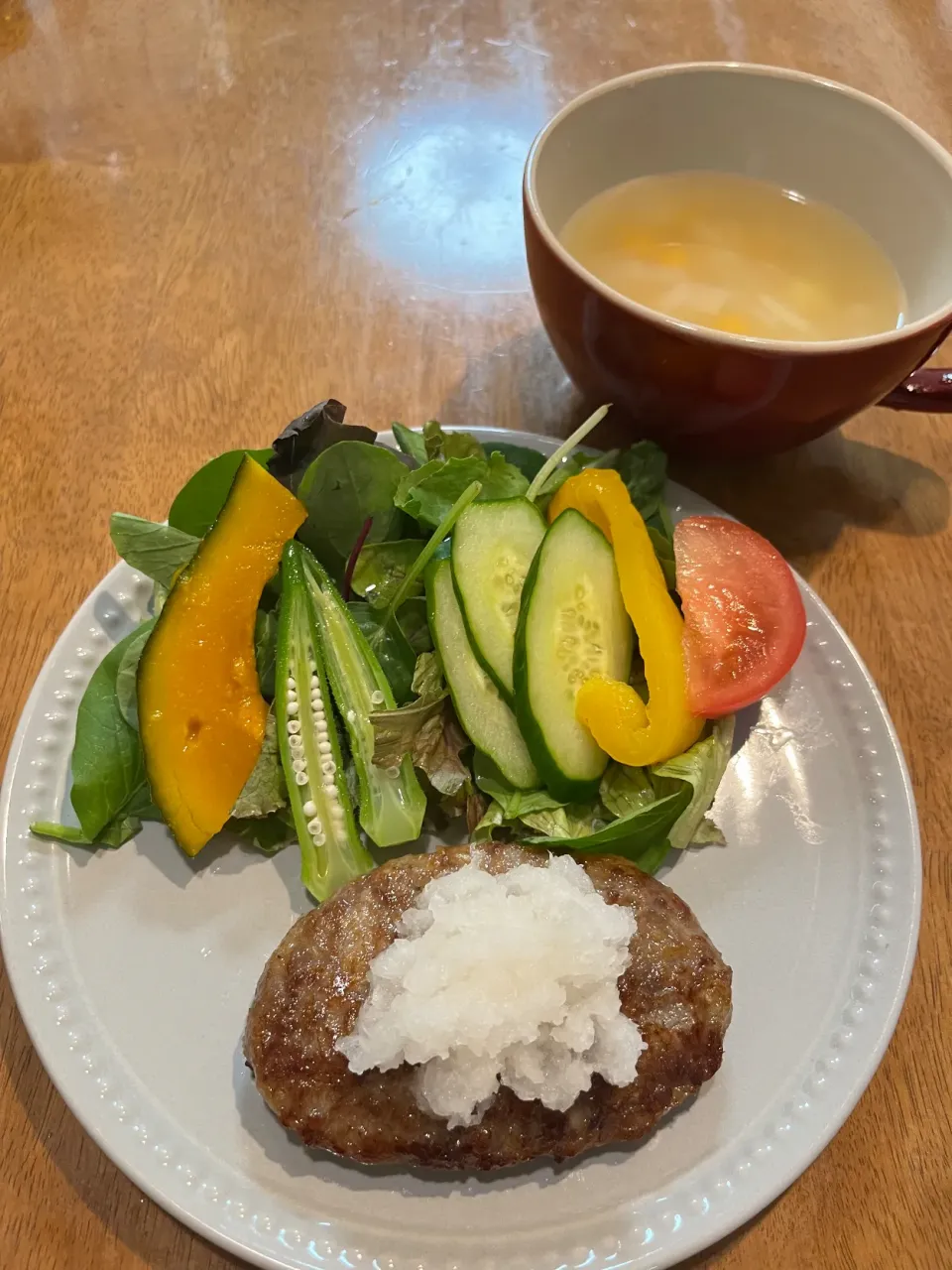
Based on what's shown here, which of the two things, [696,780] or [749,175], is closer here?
[696,780]

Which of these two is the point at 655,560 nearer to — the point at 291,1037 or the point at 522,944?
the point at 522,944

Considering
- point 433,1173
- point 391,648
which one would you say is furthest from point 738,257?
point 433,1173

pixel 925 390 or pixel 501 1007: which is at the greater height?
pixel 925 390

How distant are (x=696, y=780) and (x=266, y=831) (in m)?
0.62

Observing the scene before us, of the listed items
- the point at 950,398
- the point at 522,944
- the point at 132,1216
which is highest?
the point at 950,398

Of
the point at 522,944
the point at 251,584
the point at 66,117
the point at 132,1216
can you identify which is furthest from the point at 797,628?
the point at 66,117

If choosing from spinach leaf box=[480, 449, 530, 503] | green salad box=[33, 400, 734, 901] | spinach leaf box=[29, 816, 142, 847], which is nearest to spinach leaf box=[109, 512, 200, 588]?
green salad box=[33, 400, 734, 901]

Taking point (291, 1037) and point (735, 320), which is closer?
point (291, 1037)

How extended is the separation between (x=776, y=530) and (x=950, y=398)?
14.4 inches

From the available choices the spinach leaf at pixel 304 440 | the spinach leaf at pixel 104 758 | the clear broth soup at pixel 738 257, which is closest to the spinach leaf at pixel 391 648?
the spinach leaf at pixel 304 440

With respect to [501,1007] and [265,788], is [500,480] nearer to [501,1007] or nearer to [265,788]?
[265,788]

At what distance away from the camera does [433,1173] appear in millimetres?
1152

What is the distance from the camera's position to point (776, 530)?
182 centimetres

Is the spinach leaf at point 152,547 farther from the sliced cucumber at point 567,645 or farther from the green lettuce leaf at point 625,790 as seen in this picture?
the green lettuce leaf at point 625,790
